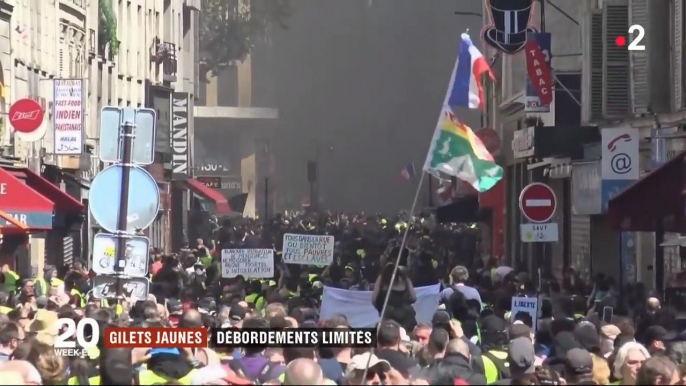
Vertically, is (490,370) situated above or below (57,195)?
below

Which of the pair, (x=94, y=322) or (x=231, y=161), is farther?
(x=231, y=161)

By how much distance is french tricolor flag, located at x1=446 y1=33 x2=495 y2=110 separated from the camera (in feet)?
44.4

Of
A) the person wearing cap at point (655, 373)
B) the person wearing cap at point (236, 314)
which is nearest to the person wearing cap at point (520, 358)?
the person wearing cap at point (655, 373)

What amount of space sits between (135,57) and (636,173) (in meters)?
32.0

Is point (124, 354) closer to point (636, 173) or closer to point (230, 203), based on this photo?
point (636, 173)

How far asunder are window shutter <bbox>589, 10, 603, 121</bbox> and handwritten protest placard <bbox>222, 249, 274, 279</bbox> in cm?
783

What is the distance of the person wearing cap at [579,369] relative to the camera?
10.1 meters

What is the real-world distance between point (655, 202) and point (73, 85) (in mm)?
16659

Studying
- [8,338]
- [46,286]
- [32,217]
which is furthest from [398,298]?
[32,217]

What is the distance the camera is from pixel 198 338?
10.9 meters

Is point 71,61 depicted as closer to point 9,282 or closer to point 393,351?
point 9,282

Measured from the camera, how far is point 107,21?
154 ft

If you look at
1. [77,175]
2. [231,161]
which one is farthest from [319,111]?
[77,175]

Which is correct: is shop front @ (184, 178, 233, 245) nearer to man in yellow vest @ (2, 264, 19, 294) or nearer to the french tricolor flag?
man in yellow vest @ (2, 264, 19, 294)
